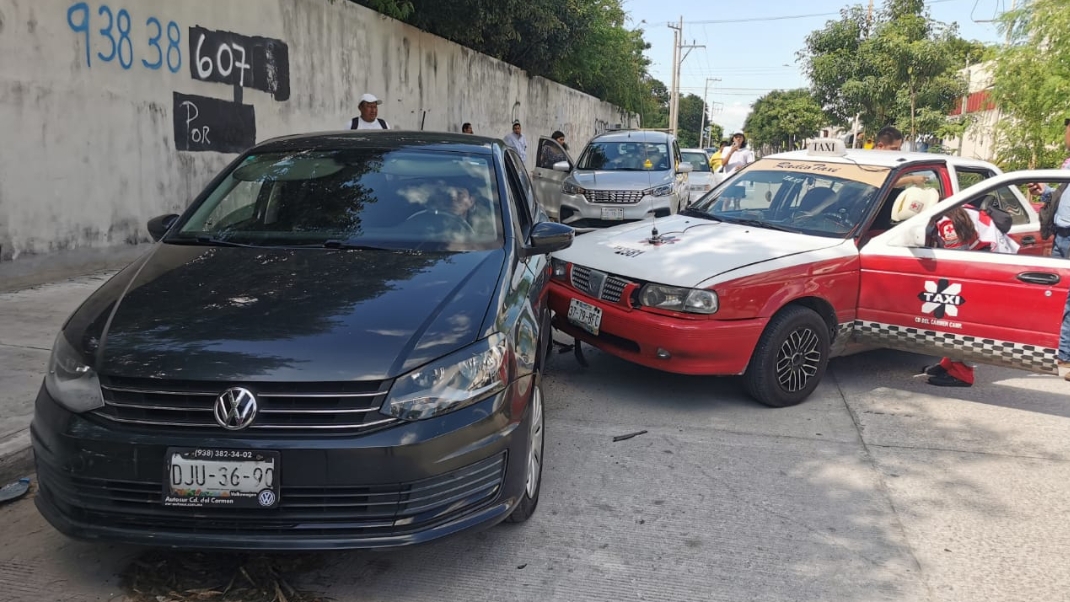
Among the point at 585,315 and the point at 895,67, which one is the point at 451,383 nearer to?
the point at 585,315

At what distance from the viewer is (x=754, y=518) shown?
360cm

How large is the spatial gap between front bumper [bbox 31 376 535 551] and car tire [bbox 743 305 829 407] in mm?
2757

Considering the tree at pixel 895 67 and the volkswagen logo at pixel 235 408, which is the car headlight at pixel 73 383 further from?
the tree at pixel 895 67

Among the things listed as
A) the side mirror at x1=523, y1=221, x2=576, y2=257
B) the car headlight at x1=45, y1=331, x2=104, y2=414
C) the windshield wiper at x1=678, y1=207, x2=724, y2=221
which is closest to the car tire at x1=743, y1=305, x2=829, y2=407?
the windshield wiper at x1=678, y1=207, x2=724, y2=221

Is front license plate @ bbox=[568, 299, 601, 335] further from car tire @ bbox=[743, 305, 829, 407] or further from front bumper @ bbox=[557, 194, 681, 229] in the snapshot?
front bumper @ bbox=[557, 194, 681, 229]

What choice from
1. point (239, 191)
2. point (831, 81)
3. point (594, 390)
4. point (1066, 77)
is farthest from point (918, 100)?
point (239, 191)

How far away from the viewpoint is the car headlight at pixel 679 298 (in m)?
4.72

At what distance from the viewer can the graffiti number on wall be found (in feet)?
23.5

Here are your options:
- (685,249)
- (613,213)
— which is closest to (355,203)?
(685,249)

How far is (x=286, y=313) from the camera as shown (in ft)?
9.61

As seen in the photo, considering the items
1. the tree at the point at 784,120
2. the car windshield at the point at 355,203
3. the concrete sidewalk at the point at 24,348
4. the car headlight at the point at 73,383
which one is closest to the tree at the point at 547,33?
the concrete sidewalk at the point at 24,348

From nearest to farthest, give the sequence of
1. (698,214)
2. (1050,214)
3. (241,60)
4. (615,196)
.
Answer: (698,214) → (1050,214) → (241,60) → (615,196)

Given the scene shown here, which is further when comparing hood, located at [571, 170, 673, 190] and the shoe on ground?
hood, located at [571, 170, 673, 190]

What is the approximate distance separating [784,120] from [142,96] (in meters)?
73.5
